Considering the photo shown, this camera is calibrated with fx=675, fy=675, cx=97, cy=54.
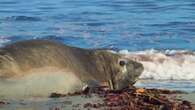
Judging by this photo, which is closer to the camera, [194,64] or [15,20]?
[194,64]

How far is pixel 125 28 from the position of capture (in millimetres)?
15016

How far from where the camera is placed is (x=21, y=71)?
588 cm

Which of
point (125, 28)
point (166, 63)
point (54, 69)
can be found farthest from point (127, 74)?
point (125, 28)

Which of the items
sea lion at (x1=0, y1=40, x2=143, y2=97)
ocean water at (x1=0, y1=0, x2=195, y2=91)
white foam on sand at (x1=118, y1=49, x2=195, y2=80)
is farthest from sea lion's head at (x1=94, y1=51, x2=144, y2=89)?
white foam on sand at (x1=118, y1=49, x2=195, y2=80)

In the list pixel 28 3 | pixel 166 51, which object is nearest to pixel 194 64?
pixel 166 51

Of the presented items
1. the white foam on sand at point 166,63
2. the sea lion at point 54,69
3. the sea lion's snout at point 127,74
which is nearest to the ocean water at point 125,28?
the white foam on sand at point 166,63

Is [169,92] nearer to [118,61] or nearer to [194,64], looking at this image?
[118,61]

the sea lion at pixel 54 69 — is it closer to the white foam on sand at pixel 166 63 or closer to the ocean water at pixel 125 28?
the ocean water at pixel 125 28

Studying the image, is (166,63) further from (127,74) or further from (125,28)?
(125,28)

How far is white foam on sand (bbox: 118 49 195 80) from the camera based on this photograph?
9.78 meters

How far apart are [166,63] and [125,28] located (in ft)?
13.7

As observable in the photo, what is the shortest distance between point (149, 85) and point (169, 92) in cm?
229

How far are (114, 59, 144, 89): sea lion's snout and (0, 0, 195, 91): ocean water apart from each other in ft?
3.63

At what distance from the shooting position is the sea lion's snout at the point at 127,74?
7.16 m
